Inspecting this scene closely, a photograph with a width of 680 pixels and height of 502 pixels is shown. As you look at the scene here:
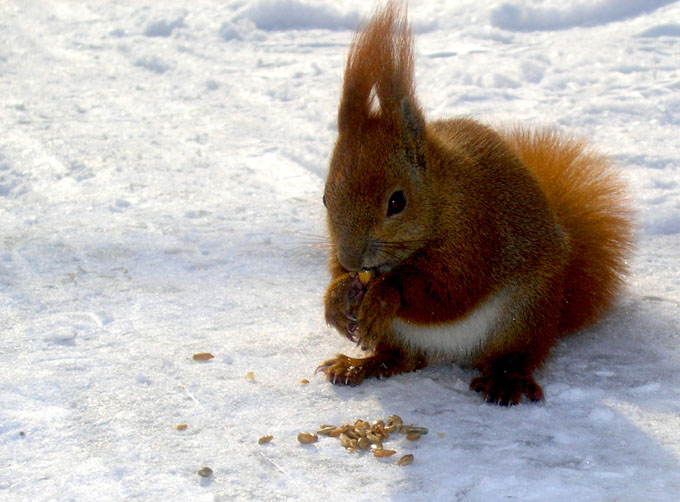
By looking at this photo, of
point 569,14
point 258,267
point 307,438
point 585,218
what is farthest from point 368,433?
point 569,14

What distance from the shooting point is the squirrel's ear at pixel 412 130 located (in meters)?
2.74

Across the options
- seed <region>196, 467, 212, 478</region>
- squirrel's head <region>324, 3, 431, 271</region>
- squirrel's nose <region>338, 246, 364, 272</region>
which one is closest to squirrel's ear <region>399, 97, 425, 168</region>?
squirrel's head <region>324, 3, 431, 271</region>

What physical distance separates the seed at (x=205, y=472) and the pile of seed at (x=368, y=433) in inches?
11.3

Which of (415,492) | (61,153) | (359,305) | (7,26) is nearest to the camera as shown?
(415,492)

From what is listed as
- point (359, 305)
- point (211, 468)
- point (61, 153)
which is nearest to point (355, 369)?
point (359, 305)

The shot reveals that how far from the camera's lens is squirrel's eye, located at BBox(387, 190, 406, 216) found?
8.71ft

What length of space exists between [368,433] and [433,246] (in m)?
0.65

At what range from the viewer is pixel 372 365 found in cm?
290

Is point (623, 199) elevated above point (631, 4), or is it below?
below

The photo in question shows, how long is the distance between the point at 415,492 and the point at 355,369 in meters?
0.74

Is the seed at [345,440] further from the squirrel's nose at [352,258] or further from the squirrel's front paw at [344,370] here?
the squirrel's nose at [352,258]

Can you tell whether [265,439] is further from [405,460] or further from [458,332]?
[458,332]

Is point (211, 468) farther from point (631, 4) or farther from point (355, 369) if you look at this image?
point (631, 4)

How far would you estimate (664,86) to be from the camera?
5289mm
